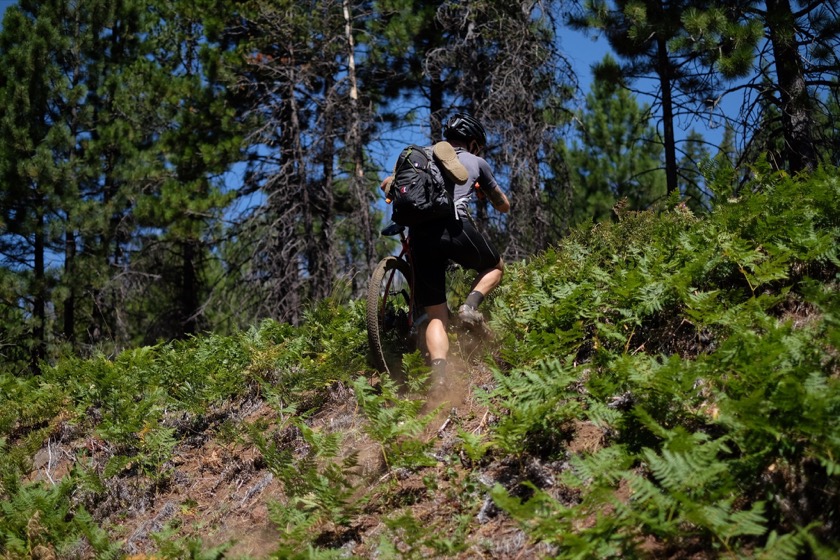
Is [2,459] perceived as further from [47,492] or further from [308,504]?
[308,504]

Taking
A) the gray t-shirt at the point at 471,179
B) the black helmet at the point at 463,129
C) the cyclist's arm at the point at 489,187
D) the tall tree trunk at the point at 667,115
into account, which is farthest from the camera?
the tall tree trunk at the point at 667,115

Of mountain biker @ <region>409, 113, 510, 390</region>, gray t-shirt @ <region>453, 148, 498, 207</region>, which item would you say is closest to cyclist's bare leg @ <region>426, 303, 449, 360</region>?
mountain biker @ <region>409, 113, 510, 390</region>

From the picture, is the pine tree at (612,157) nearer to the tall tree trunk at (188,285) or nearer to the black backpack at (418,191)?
the tall tree trunk at (188,285)

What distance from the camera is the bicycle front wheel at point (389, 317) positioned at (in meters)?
5.97

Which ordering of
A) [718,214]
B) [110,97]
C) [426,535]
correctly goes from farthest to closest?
[110,97], [718,214], [426,535]

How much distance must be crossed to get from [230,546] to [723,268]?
385cm

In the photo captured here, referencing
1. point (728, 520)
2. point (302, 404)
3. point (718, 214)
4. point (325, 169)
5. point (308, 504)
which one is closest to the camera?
point (728, 520)

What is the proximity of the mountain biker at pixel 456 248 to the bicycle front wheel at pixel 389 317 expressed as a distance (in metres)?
0.23

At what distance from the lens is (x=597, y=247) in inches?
284

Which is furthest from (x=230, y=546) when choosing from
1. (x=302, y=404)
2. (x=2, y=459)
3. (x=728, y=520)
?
(x=2, y=459)

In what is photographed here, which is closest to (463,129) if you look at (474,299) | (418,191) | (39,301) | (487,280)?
(418,191)

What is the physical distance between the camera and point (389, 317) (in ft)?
Answer: 21.8

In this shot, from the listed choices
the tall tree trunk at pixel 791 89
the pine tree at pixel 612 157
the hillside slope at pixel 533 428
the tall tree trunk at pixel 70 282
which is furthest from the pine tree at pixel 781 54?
the tall tree trunk at pixel 70 282

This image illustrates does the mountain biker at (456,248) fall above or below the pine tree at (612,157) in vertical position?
below
